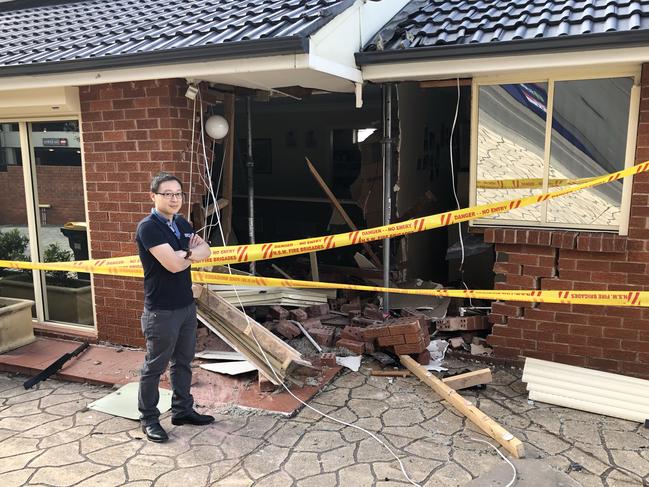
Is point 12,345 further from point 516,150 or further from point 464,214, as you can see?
point 516,150

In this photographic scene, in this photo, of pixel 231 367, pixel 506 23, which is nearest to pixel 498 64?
pixel 506 23

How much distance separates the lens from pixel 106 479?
11.2ft

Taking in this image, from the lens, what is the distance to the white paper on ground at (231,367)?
470 centimetres

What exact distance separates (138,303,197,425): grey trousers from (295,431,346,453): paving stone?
892 mm

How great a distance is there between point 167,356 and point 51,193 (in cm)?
309

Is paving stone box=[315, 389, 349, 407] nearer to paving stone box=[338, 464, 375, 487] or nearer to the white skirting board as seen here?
paving stone box=[338, 464, 375, 487]

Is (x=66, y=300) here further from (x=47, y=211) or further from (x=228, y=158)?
(x=228, y=158)

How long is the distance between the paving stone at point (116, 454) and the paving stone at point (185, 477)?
0.38 m

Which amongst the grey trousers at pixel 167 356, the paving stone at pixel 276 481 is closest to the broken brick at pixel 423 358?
the paving stone at pixel 276 481

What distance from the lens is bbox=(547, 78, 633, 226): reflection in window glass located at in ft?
14.9

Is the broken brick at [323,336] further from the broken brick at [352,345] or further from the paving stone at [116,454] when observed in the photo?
the paving stone at [116,454]

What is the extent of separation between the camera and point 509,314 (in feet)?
16.6

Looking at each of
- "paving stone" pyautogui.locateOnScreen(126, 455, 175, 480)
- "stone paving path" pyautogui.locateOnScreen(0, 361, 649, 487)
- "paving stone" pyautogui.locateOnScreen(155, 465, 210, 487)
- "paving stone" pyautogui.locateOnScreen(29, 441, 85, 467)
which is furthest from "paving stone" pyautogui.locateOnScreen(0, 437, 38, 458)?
"paving stone" pyautogui.locateOnScreen(155, 465, 210, 487)

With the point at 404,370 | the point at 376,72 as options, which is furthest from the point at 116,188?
the point at 404,370
